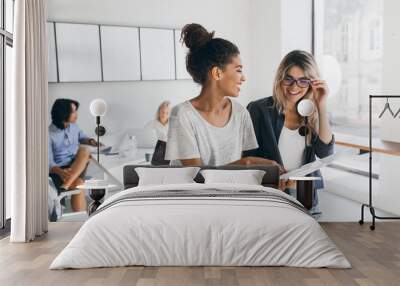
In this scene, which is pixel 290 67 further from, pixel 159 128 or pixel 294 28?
pixel 159 128

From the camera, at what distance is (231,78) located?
7.66m

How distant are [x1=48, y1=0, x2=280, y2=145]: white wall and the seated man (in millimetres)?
113

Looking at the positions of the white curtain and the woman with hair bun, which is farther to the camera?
the woman with hair bun

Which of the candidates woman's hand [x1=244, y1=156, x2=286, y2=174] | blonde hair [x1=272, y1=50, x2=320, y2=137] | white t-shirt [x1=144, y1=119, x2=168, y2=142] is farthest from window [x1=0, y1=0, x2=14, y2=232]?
blonde hair [x1=272, y1=50, x2=320, y2=137]

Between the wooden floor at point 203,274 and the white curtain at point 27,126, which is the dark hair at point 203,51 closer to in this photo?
the white curtain at point 27,126

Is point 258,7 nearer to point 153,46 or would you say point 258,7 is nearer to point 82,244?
point 153,46

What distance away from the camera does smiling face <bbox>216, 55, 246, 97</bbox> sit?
25.0ft

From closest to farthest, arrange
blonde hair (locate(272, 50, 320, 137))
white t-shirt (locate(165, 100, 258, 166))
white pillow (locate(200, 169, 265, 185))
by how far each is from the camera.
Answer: white pillow (locate(200, 169, 265, 185)) → white t-shirt (locate(165, 100, 258, 166)) → blonde hair (locate(272, 50, 320, 137))

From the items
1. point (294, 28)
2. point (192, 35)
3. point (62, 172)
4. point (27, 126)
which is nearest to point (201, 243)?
point (27, 126)

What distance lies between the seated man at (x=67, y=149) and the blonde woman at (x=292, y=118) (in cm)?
208

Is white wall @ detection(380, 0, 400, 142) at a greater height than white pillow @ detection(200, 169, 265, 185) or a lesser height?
greater

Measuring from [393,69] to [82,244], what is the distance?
3996mm

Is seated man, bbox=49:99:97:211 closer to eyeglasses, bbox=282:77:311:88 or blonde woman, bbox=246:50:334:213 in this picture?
blonde woman, bbox=246:50:334:213

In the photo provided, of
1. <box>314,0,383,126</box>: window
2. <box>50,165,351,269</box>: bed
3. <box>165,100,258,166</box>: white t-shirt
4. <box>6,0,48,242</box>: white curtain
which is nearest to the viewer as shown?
<box>50,165,351,269</box>: bed
